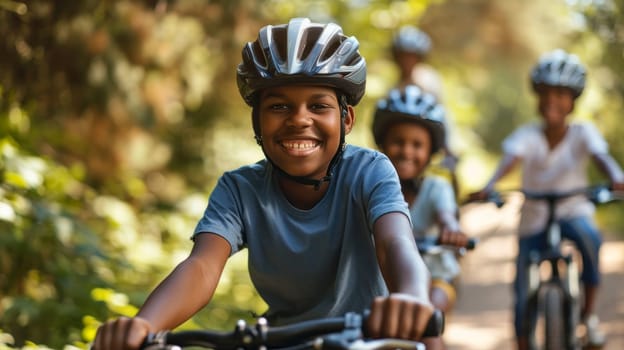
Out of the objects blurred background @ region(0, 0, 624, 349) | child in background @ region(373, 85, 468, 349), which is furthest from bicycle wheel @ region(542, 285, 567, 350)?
blurred background @ region(0, 0, 624, 349)

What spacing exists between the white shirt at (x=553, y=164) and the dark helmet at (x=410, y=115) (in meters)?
Result: 1.66

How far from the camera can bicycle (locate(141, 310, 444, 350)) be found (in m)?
2.34

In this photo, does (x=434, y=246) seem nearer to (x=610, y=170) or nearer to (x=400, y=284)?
(x=610, y=170)

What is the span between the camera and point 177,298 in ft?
9.68

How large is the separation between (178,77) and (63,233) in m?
3.43

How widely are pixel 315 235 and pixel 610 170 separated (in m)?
4.20

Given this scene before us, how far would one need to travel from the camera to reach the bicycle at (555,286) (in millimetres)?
6613

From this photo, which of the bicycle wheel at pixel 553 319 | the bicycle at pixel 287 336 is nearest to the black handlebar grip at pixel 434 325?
the bicycle at pixel 287 336

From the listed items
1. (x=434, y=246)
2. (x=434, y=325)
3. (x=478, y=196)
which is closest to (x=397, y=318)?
(x=434, y=325)

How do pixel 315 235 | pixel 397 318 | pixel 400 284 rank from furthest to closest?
pixel 315 235 → pixel 400 284 → pixel 397 318

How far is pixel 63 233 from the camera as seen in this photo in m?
5.40

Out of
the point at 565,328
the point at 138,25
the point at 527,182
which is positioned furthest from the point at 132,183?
the point at 565,328

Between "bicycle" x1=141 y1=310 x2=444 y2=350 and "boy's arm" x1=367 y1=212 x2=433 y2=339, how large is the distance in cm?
4

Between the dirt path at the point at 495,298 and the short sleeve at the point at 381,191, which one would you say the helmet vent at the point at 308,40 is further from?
the dirt path at the point at 495,298
